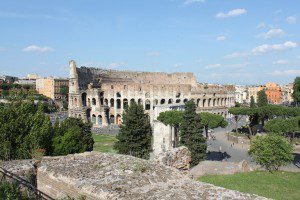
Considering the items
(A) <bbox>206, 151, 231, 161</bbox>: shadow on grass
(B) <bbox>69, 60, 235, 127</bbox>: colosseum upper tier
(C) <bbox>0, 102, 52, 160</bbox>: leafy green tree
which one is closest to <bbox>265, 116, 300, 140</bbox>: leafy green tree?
(A) <bbox>206, 151, 231, 161</bbox>: shadow on grass

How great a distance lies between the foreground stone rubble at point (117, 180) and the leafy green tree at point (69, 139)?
541 inches

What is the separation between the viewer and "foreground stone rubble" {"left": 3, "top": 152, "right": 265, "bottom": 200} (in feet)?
20.5

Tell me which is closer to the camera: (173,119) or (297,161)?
(297,161)

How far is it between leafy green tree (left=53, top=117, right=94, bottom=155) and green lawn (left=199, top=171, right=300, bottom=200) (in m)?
9.70

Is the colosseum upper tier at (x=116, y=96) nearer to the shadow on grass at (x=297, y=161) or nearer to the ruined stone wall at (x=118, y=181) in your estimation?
the shadow on grass at (x=297, y=161)

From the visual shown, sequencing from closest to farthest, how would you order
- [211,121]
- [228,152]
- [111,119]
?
[228,152] < [211,121] < [111,119]

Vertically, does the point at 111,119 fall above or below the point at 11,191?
below

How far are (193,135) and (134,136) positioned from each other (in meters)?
4.57

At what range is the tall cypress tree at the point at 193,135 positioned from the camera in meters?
25.2

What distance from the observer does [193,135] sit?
26062 millimetres

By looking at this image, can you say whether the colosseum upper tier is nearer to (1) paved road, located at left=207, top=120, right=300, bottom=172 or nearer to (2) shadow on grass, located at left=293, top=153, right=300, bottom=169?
(1) paved road, located at left=207, top=120, right=300, bottom=172

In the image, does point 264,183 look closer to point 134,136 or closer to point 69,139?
point 69,139

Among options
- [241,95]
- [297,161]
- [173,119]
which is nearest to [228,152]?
[173,119]

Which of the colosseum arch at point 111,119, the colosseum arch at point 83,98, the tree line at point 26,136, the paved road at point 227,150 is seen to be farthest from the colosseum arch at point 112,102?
the tree line at point 26,136
